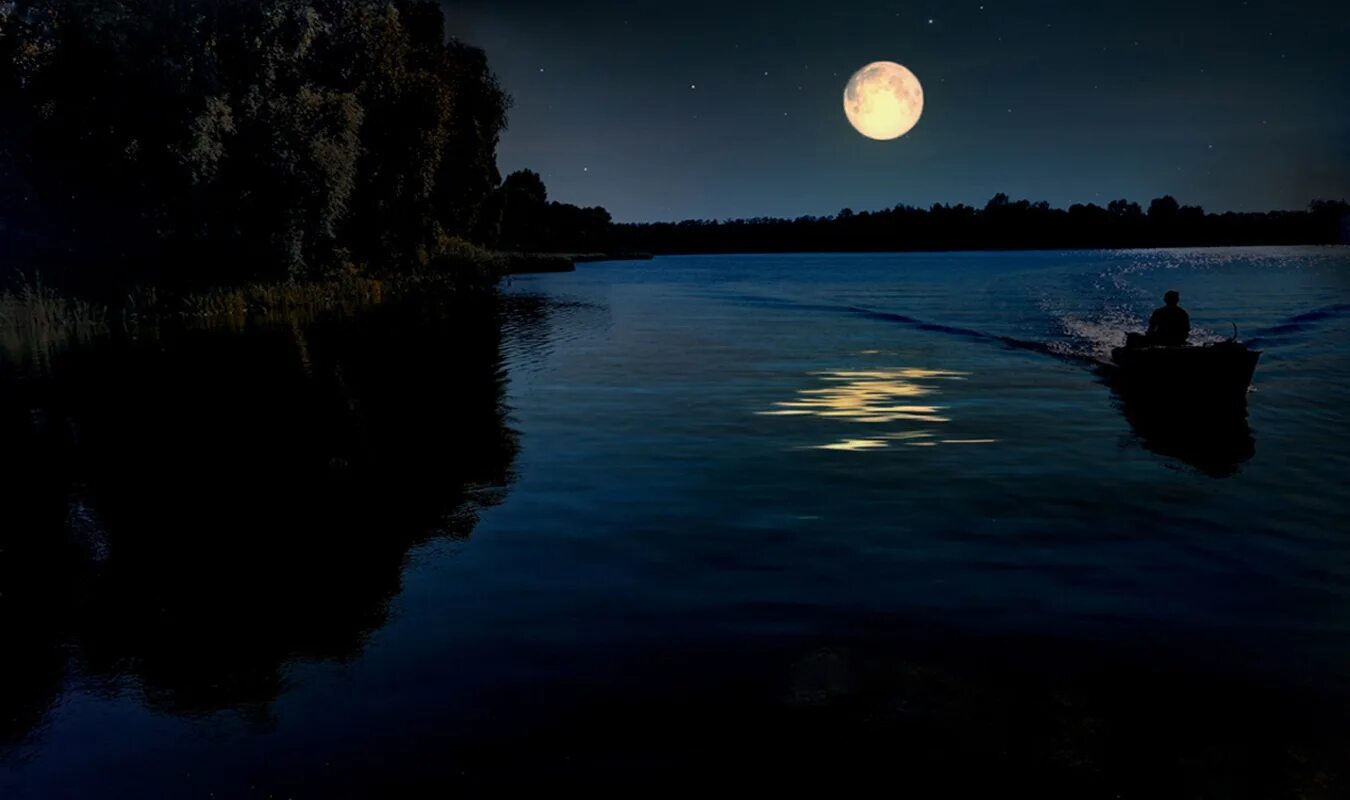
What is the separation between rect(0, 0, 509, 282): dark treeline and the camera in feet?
123

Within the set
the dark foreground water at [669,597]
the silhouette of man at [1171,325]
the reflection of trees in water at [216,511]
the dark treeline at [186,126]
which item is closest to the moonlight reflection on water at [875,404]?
the dark foreground water at [669,597]

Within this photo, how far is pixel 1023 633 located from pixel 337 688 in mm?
6326

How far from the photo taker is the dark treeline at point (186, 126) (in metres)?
37.6

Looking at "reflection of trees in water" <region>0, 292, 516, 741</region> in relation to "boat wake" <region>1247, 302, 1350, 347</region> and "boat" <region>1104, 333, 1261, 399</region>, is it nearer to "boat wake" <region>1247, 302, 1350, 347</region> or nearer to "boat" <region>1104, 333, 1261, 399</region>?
"boat" <region>1104, 333, 1261, 399</region>

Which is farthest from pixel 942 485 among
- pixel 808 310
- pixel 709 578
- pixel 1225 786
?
pixel 808 310

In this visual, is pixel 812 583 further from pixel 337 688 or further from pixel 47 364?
pixel 47 364

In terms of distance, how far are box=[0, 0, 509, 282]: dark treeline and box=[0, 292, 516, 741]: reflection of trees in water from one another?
16158mm

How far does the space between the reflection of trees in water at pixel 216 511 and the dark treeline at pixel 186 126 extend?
1616 centimetres

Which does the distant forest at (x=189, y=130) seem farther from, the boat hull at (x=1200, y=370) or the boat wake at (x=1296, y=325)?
the boat wake at (x=1296, y=325)

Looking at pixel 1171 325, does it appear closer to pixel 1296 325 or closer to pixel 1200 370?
pixel 1200 370

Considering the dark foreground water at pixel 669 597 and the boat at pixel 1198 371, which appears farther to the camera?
the boat at pixel 1198 371

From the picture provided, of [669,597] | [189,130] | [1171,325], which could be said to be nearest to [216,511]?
[669,597]

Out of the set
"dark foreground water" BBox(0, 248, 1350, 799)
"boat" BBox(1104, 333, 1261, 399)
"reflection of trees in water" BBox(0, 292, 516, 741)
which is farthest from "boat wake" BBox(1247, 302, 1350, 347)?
"reflection of trees in water" BBox(0, 292, 516, 741)

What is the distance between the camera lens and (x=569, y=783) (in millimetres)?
6043
